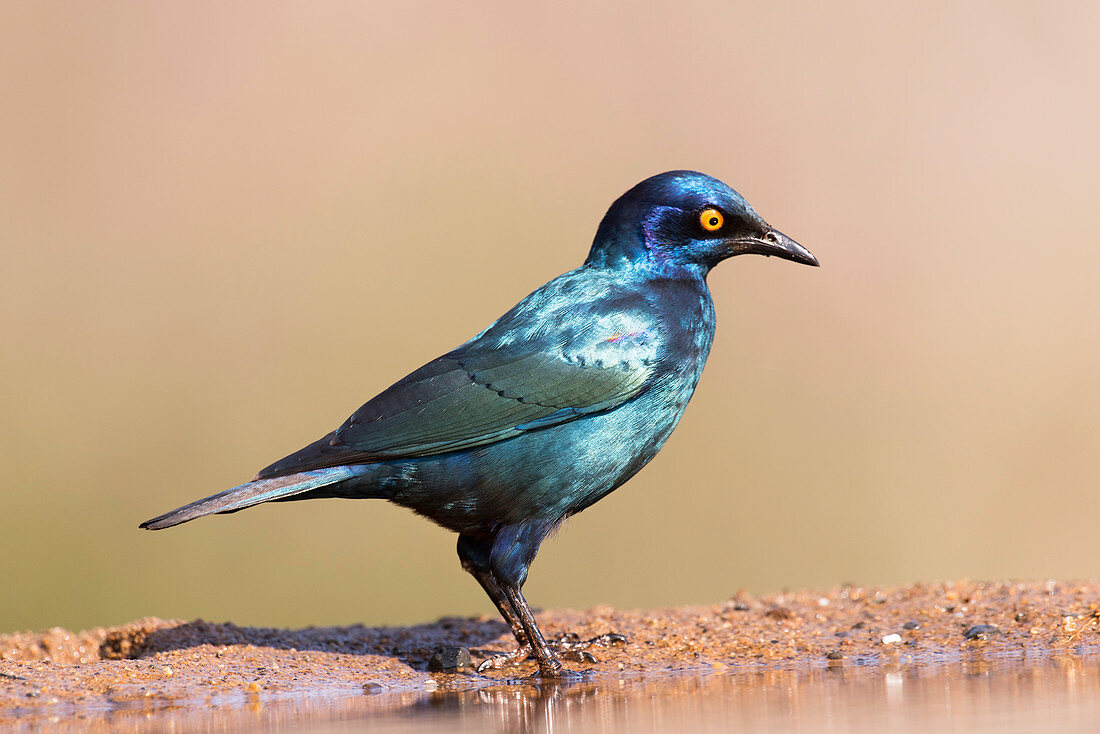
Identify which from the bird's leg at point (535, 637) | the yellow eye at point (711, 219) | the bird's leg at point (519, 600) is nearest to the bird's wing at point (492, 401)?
the bird's leg at point (519, 600)

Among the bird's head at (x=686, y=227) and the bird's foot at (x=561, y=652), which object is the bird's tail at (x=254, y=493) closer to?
the bird's foot at (x=561, y=652)

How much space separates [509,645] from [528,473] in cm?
128

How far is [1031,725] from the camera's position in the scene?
3.23 m

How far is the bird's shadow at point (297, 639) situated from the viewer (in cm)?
584

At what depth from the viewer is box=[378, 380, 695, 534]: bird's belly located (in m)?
5.37

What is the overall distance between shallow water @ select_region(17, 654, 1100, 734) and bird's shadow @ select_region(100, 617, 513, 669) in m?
0.95

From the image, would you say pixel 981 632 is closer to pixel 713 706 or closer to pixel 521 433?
pixel 713 706

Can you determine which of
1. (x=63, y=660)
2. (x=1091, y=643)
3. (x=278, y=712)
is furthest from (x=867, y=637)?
(x=63, y=660)

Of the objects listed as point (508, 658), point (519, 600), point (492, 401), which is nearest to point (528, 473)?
point (492, 401)

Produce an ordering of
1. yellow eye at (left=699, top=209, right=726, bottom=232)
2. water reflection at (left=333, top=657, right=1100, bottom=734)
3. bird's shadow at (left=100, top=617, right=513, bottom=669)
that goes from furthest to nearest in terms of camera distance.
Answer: yellow eye at (left=699, top=209, right=726, bottom=232), bird's shadow at (left=100, top=617, right=513, bottom=669), water reflection at (left=333, top=657, right=1100, bottom=734)

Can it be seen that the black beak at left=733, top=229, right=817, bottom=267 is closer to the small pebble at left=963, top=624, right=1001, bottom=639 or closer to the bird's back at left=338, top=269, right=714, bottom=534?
the bird's back at left=338, top=269, right=714, bottom=534

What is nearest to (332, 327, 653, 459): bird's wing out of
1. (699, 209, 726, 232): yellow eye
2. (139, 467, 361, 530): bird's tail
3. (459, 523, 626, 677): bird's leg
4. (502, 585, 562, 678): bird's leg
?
(139, 467, 361, 530): bird's tail

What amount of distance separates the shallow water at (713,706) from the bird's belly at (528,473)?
0.80 metres

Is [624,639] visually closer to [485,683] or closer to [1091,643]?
[485,683]
